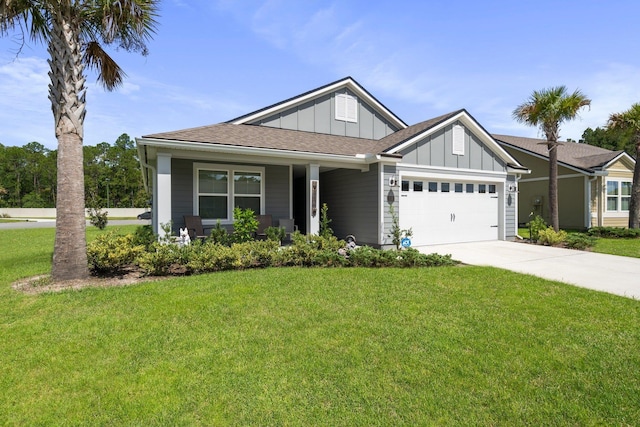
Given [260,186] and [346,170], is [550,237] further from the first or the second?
[260,186]

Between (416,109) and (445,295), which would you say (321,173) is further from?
(445,295)

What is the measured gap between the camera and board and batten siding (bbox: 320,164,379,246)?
10.4 m

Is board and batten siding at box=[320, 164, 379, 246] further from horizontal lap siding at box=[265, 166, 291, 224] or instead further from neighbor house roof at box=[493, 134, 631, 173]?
neighbor house roof at box=[493, 134, 631, 173]

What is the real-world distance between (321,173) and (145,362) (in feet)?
35.9

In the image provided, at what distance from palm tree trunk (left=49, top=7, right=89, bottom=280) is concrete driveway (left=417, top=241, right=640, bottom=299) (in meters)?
8.34

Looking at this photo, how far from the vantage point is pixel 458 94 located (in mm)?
15242

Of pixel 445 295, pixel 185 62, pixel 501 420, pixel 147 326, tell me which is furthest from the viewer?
pixel 185 62

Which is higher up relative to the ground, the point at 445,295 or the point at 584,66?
the point at 584,66

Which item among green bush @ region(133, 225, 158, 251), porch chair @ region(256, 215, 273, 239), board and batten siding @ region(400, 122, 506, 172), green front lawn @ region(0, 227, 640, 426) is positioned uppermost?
board and batten siding @ region(400, 122, 506, 172)

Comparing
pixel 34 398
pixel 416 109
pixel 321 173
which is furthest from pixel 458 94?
pixel 34 398

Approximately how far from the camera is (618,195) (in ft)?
60.5

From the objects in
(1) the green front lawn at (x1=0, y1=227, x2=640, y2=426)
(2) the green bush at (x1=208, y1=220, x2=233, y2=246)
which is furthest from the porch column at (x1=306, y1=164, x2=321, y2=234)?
(1) the green front lawn at (x1=0, y1=227, x2=640, y2=426)

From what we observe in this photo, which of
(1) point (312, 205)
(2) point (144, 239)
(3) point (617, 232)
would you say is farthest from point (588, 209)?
(2) point (144, 239)

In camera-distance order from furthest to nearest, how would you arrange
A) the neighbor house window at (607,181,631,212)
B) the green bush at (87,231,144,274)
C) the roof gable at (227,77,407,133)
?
1. the neighbor house window at (607,181,631,212)
2. the roof gable at (227,77,407,133)
3. the green bush at (87,231,144,274)
